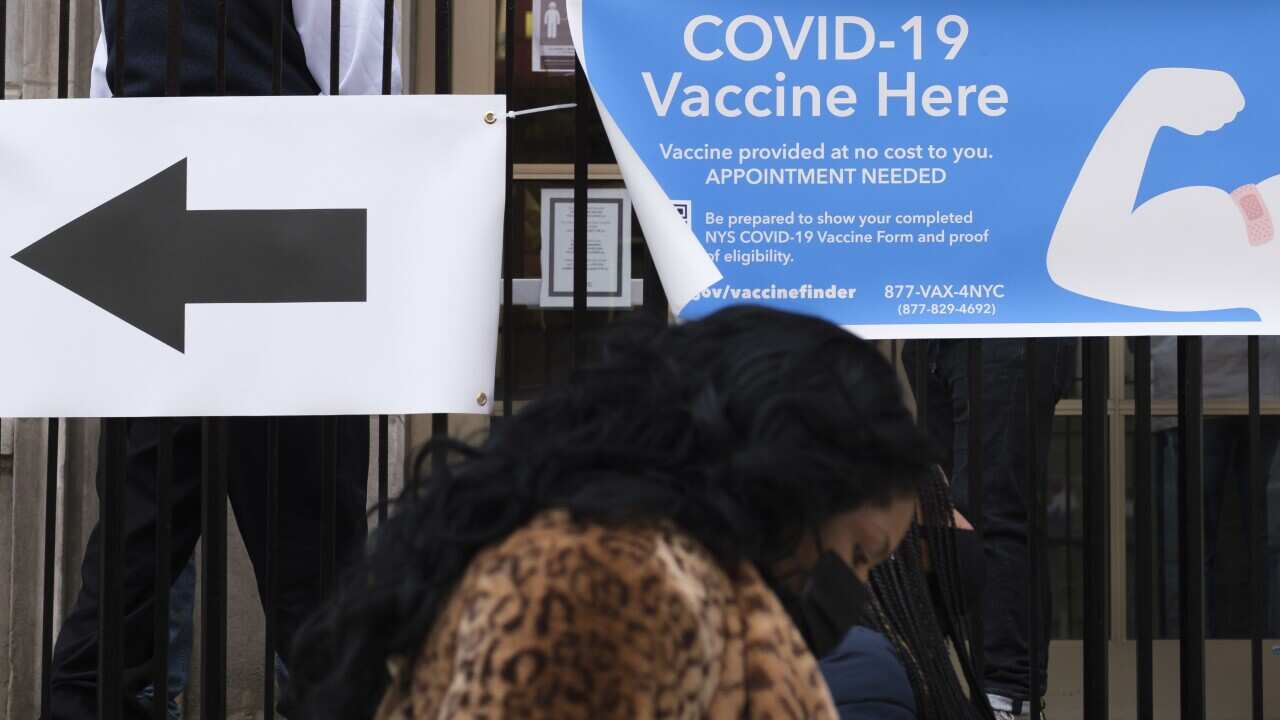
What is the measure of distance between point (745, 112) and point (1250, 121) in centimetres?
115

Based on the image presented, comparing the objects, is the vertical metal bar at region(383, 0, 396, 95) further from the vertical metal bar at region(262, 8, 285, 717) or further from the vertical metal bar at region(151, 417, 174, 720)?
the vertical metal bar at region(151, 417, 174, 720)

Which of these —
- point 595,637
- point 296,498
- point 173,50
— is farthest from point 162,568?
point 595,637

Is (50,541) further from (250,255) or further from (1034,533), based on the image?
(1034,533)

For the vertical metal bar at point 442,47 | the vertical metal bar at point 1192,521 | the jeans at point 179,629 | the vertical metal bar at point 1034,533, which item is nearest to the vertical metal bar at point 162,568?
the jeans at point 179,629

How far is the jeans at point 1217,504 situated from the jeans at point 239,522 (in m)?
3.53

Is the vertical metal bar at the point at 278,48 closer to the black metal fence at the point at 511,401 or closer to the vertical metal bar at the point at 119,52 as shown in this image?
the black metal fence at the point at 511,401

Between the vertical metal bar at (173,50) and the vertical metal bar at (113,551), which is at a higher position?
the vertical metal bar at (173,50)

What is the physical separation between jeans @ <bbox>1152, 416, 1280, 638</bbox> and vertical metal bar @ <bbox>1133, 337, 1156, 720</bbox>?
7.80 feet

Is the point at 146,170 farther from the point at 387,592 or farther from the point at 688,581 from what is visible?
the point at 688,581

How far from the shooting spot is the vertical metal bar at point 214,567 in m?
3.60

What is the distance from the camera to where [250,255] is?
11.3 ft

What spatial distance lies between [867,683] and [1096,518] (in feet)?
4.62

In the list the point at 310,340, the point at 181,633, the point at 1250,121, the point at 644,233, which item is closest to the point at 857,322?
the point at 644,233

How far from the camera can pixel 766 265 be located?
3.32 metres
